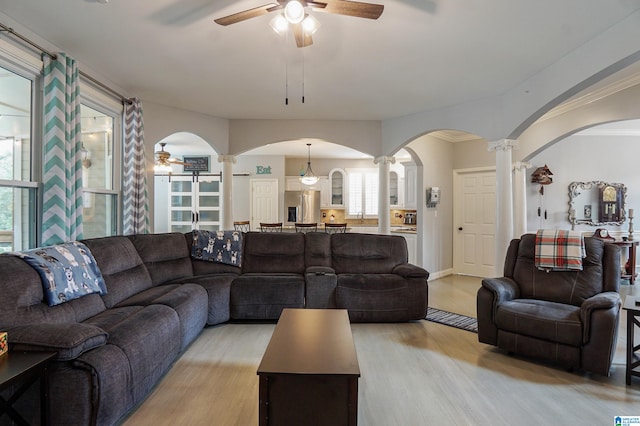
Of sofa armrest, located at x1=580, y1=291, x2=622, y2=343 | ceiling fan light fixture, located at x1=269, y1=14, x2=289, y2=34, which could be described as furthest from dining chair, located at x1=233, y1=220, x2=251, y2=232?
sofa armrest, located at x1=580, y1=291, x2=622, y2=343

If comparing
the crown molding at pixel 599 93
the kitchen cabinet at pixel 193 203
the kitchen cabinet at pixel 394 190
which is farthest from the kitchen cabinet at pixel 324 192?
the crown molding at pixel 599 93

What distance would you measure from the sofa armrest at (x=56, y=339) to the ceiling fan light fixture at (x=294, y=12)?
220 centimetres

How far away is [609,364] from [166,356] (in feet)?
10.8

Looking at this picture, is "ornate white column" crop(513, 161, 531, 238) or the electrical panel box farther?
the electrical panel box

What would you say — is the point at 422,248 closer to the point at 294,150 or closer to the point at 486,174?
the point at 486,174

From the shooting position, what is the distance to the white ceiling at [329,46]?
2539 millimetres

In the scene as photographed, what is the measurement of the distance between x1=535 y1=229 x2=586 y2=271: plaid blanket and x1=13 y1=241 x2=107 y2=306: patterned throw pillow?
13.0ft

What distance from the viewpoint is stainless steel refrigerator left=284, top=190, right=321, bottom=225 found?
896cm

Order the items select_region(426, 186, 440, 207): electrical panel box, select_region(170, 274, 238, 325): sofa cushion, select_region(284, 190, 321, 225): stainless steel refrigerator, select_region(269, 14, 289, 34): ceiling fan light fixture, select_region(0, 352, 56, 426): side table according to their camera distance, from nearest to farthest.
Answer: select_region(0, 352, 56, 426): side table, select_region(269, 14, 289, 34): ceiling fan light fixture, select_region(170, 274, 238, 325): sofa cushion, select_region(426, 186, 440, 207): electrical panel box, select_region(284, 190, 321, 225): stainless steel refrigerator

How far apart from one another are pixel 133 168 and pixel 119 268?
166cm

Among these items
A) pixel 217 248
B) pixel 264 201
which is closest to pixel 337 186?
pixel 264 201

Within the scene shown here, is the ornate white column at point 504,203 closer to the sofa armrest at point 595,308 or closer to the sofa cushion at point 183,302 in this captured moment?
the sofa armrest at point 595,308

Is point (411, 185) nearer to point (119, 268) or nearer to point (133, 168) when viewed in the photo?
point (133, 168)

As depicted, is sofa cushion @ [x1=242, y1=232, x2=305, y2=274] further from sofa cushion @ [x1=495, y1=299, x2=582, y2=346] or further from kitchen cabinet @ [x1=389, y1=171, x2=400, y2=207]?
kitchen cabinet @ [x1=389, y1=171, x2=400, y2=207]
